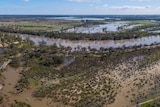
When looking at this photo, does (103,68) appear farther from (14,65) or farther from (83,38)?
(83,38)

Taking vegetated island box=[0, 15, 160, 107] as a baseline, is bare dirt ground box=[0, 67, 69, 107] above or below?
below

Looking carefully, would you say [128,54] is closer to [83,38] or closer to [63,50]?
[63,50]

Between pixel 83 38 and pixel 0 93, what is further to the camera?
pixel 83 38

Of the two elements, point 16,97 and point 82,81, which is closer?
point 16,97

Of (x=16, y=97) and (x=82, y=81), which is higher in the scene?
(x=82, y=81)

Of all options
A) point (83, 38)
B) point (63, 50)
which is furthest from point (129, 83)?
point (83, 38)

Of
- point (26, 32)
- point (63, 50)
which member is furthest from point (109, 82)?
point (26, 32)

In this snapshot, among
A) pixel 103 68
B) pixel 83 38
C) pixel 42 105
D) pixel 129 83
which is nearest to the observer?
pixel 42 105

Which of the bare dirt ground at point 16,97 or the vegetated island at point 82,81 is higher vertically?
the vegetated island at point 82,81

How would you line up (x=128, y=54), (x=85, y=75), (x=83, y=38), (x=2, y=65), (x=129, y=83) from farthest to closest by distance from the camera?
(x=83, y=38) → (x=128, y=54) → (x=2, y=65) → (x=85, y=75) → (x=129, y=83)
